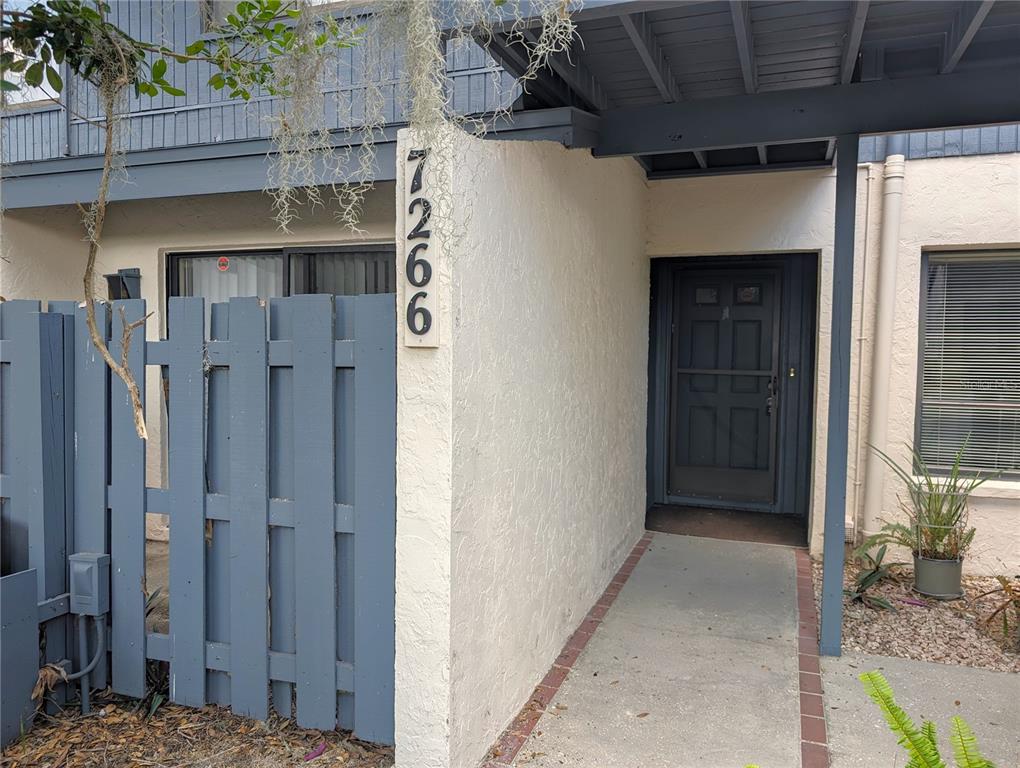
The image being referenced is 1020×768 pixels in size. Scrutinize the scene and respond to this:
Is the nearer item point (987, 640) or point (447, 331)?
point (447, 331)

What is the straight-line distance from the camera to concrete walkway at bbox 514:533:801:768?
2898 millimetres

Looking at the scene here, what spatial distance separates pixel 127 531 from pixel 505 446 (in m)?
1.69

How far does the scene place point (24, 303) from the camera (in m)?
3.10

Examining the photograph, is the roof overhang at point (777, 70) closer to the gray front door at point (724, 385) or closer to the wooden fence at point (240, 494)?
the wooden fence at point (240, 494)

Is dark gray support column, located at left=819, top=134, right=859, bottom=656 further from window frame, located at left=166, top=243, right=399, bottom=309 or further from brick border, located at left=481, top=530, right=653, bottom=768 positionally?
window frame, located at left=166, top=243, right=399, bottom=309

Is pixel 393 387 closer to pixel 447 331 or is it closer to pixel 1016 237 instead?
pixel 447 331

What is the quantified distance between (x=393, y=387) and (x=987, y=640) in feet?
12.1

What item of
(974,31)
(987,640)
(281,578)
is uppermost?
(974,31)

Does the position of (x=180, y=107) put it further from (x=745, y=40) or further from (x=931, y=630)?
(x=931, y=630)

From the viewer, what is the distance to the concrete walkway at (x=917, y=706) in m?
2.90

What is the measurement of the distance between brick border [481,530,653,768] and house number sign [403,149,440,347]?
166 centimetres

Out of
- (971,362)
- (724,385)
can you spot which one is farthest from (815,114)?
(724,385)

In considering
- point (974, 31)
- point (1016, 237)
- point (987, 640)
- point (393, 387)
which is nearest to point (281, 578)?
point (393, 387)

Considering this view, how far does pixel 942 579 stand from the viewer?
4551 mm
